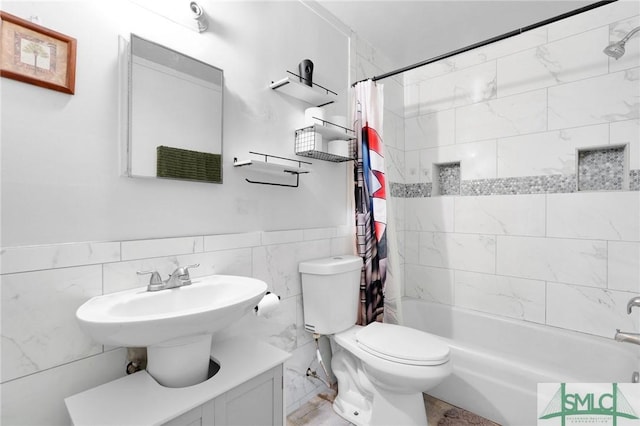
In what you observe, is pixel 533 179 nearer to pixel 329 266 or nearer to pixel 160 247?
pixel 329 266

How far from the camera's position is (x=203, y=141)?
1.38 metres

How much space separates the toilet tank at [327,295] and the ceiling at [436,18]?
1.70 meters

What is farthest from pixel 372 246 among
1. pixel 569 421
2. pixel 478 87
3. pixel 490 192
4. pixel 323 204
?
pixel 478 87

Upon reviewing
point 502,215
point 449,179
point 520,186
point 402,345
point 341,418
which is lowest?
point 341,418

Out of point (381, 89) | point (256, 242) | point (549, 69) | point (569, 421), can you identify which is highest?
point (549, 69)

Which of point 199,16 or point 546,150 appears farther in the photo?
point 546,150

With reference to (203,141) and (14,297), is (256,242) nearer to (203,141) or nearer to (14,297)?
(203,141)

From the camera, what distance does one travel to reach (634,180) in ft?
5.85

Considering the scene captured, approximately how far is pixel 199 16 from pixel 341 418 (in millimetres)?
2205

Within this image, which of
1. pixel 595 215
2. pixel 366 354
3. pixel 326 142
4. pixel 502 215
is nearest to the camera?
pixel 366 354

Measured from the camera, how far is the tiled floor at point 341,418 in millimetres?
1674

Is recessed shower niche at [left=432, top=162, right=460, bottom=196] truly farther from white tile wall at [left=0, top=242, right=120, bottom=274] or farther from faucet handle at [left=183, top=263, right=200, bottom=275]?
white tile wall at [left=0, top=242, right=120, bottom=274]

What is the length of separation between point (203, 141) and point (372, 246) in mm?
1247

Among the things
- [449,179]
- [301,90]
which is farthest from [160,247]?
[449,179]
